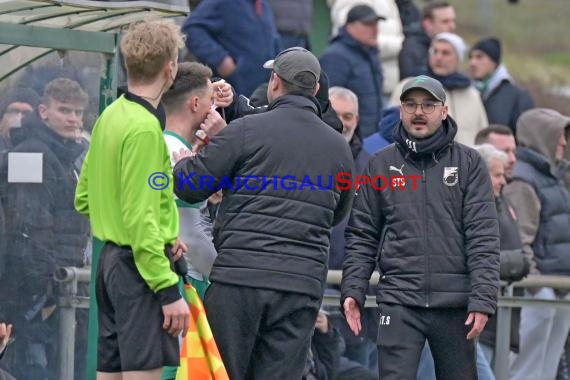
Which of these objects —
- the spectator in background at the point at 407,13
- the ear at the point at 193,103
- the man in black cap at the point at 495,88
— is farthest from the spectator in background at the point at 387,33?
the ear at the point at 193,103

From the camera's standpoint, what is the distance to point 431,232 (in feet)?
24.8

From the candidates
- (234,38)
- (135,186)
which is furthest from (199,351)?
(234,38)

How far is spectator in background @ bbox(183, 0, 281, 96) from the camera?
11125mm

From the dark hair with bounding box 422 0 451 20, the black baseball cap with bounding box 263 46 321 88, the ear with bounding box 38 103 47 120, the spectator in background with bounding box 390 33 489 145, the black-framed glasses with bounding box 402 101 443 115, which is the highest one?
the dark hair with bounding box 422 0 451 20

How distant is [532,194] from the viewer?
10.6 meters

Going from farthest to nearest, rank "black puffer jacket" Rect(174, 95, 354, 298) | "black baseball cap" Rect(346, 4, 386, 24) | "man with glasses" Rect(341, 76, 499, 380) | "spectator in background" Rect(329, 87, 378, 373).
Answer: "black baseball cap" Rect(346, 4, 386, 24)
"spectator in background" Rect(329, 87, 378, 373)
"man with glasses" Rect(341, 76, 499, 380)
"black puffer jacket" Rect(174, 95, 354, 298)

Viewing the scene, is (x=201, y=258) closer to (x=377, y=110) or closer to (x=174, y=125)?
(x=174, y=125)

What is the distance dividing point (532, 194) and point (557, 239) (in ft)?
1.23

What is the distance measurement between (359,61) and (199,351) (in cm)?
549

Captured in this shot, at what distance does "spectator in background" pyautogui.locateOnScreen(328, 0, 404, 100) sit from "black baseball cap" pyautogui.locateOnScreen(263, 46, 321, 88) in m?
6.59

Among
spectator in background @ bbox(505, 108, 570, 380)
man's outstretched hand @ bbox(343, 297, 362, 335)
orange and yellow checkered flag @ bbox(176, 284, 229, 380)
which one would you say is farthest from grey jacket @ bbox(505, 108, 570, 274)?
orange and yellow checkered flag @ bbox(176, 284, 229, 380)

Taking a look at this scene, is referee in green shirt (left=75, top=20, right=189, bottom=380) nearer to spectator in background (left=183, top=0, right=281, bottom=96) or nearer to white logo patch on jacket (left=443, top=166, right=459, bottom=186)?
white logo patch on jacket (left=443, top=166, right=459, bottom=186)

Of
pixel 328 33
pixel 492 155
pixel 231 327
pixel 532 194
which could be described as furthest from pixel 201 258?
pixel 328 33

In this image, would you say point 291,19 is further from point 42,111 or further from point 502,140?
point 42,111
